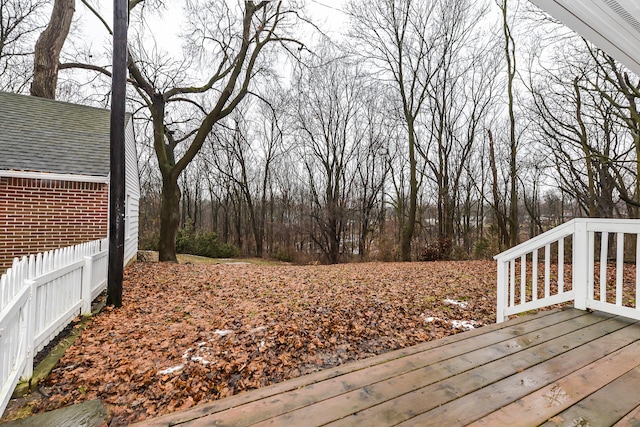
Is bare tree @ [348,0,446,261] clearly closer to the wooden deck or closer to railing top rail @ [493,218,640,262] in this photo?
railing top rail @ [493,218,640,262]

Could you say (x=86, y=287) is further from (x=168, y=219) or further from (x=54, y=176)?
(x=168, y=219)

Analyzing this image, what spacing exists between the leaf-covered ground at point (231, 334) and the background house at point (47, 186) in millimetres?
2016

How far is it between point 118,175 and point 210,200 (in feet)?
75.7

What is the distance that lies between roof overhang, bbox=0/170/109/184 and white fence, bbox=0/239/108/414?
2.81 metres

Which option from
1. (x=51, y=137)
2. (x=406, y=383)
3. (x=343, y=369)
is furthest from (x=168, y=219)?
(x=406, y=383)

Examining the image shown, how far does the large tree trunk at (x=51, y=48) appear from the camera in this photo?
8766mm

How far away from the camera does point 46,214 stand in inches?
250

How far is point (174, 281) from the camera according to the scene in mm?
6543

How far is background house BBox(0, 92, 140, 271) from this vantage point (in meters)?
6.12

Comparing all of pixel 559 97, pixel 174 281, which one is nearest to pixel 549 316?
pixel 174 281

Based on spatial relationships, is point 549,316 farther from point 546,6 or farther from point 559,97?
point 559,97

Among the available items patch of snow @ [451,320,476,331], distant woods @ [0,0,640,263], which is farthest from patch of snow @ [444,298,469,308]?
distant woods @ [0,0,640,263]

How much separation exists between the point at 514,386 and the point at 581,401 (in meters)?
0.30

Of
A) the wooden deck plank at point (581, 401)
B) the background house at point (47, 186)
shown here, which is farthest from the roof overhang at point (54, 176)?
the wooden deck plank at point (581, 401)
